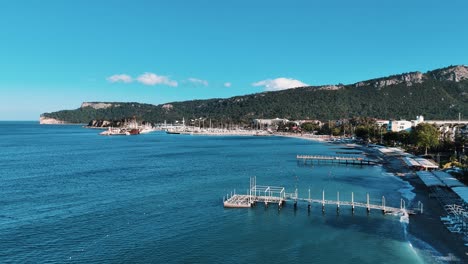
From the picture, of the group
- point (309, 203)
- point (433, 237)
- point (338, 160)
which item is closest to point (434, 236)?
point (433, 237)

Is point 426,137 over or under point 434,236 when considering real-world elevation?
over

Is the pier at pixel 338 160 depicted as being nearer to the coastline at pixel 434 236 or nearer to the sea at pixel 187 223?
the sea at pixel 187 223

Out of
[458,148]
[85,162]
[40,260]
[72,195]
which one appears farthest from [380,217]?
[85,162]

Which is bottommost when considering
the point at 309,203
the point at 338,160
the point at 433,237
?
the point at 433,237

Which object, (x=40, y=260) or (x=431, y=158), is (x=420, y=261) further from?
(x=431, y=158)

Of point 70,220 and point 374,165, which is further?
point 374,165

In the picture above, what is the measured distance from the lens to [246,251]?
3262cm

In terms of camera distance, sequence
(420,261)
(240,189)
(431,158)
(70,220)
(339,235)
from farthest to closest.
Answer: (431,158) → (240,189) → (70,220) → (339,235) → (420,261)

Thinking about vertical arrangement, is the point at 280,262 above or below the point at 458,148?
below

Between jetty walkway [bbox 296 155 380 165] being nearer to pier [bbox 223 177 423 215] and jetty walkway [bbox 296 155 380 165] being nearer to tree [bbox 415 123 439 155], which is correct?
tree [bbox 415 123 439 155]

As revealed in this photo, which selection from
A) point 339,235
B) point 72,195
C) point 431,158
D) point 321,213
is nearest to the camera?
point 339,235

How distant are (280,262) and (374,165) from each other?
65558 mm

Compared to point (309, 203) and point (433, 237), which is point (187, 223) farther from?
point (433, 237)

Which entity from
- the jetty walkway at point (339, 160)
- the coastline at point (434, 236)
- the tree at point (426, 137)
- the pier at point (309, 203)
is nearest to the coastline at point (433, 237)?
the coastline at point (434, 236)
